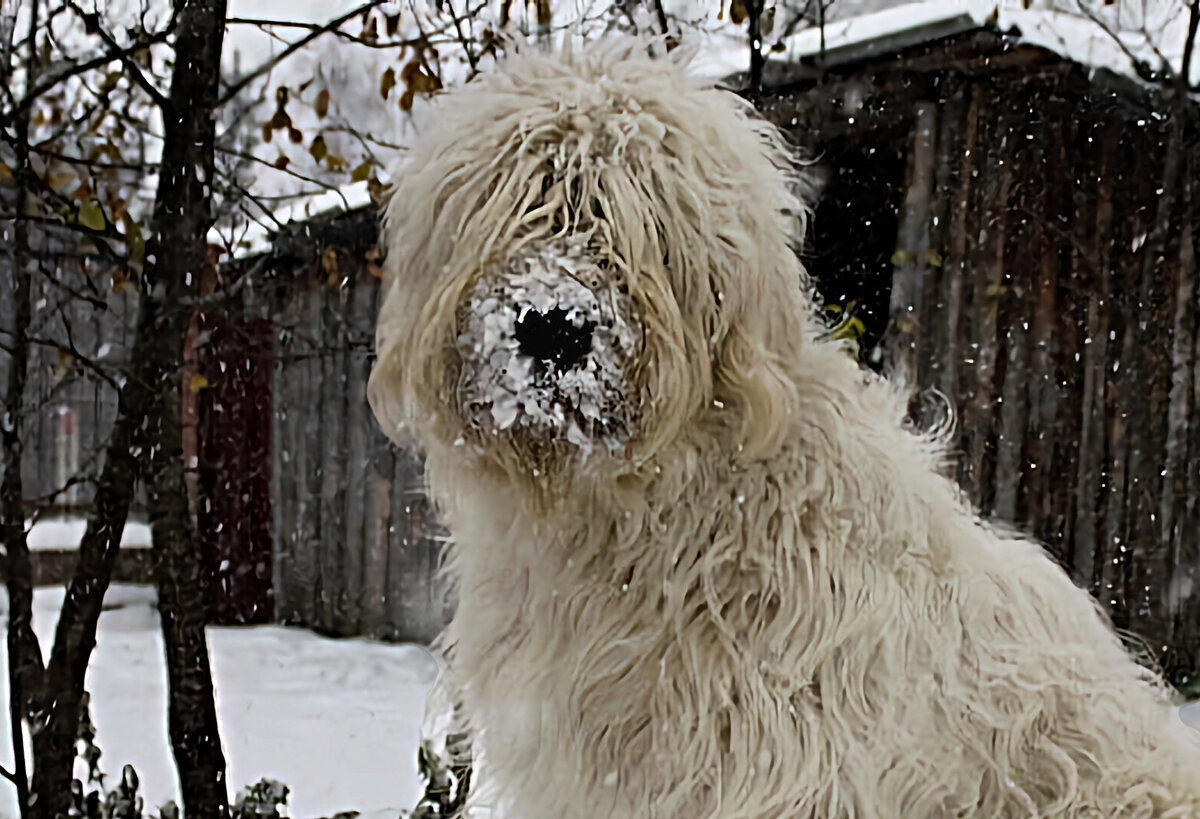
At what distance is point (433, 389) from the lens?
178cm

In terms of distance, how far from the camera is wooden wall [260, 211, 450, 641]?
7.77m

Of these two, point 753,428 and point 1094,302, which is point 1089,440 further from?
point 753,428

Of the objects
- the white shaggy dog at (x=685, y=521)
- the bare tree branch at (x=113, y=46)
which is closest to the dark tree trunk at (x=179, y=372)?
the bare tree branch at (x=113, y=46)

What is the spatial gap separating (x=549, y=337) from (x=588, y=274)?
15cm

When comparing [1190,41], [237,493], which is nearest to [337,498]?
[237,493]

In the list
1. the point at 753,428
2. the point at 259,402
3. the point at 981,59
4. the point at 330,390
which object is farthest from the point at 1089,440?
the point at 259,402

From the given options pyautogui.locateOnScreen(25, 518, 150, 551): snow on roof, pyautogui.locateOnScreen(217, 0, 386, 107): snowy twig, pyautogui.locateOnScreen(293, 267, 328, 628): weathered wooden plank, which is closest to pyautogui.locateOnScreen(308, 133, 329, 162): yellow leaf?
pyautogui.locateOnScreen(217, 0, 386, 107): snowy twig

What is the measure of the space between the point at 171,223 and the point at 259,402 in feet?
21.0

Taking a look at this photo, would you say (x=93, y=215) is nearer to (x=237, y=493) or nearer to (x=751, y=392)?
(x=751, y=392)

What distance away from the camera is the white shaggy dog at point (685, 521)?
5.74ft

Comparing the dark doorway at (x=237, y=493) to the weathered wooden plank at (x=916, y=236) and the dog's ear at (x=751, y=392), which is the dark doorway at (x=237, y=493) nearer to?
the weathered wooden plank at (x=916, y=236)

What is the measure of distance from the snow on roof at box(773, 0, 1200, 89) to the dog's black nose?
323 centimetres

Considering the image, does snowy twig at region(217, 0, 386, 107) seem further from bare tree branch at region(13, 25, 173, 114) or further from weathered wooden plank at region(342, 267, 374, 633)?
weathered wooden plank at region(342, 267, 374, 633)

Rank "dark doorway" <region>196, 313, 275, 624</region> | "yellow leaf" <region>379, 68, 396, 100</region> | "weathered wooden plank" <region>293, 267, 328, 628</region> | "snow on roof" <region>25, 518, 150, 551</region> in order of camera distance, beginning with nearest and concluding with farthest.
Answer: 1. "yellow leaf" <region>379, 68, 396, 100</region>
2. "weathered wooden plank" <region>293, 267, 328, 628</region>
3. "dark doorway" <region>196, 313, 275, 624</region>
4. "snow on roof" <region>25, 518, 150, 551</region>
